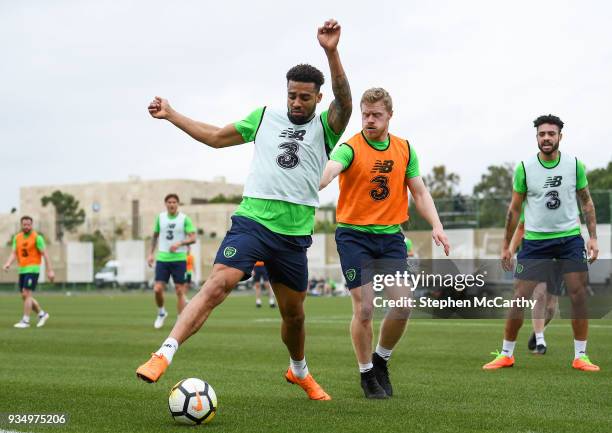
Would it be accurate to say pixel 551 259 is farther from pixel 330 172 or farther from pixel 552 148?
pixel 330 172

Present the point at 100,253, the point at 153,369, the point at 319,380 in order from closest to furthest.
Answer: the point at 153,369
the point at 319,380
the point at 100,253

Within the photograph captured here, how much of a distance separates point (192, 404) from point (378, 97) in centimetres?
293

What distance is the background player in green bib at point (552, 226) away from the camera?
10.3 meters

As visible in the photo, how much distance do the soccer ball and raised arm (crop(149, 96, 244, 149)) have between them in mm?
1811

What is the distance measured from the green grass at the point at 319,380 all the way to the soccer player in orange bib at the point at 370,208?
0.59 meters

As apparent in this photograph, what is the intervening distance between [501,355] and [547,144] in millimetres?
2383

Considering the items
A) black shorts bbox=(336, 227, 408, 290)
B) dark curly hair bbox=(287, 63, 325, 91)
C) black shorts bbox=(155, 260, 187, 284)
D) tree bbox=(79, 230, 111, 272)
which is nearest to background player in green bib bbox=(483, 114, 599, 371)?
black shorts bbox=(336, 227, 408, 290)

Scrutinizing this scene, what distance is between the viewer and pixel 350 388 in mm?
8523

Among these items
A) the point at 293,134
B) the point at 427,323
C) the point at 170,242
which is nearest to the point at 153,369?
the point at 293,134

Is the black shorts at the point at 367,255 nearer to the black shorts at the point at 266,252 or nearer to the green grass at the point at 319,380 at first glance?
the black shorts at the point at 266,252

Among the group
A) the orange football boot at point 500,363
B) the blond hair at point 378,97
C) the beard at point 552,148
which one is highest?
the blond hair at point 378,97

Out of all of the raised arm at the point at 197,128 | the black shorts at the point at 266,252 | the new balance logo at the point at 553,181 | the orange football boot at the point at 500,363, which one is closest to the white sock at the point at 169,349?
the black shorts at the point at 266,252

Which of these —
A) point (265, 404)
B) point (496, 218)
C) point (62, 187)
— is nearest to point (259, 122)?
point (265, 404)

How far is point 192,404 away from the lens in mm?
6379
